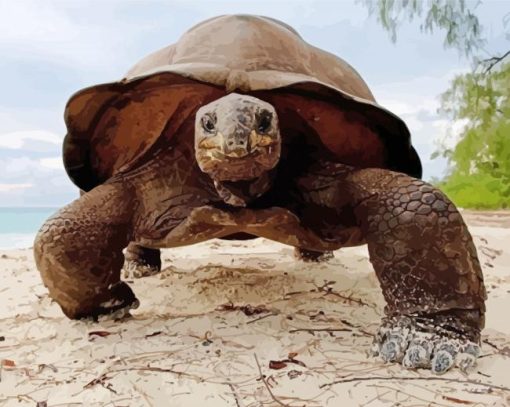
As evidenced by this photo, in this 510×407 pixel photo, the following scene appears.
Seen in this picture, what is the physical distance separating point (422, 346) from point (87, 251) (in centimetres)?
153

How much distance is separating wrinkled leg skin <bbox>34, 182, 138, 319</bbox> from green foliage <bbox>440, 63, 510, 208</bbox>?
33.9 feet

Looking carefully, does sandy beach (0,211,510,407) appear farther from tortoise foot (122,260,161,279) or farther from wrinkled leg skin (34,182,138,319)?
tortoise foot (122,260,161,279)

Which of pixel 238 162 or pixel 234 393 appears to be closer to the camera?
pixel 234 393

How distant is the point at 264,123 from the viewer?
2.30 meters

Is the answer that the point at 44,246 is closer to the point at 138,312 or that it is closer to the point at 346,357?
the point at 138,312

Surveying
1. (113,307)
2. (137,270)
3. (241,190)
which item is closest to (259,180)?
(241,190)

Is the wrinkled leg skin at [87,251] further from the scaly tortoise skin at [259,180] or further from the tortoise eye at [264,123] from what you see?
the tortoise eye at [264,123]

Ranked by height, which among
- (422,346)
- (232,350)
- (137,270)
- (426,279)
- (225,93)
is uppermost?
(225,93)

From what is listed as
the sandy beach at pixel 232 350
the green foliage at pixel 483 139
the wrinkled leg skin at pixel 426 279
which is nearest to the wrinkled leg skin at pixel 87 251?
the sandy beach at pixel 232 350

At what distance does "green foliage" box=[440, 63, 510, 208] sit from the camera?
38.4ft

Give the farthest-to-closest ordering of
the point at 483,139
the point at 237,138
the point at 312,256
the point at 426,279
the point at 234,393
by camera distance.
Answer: the point at 483,139, the point at 312,256, the point at 426,279, the point at 237,138, the point at 234,393

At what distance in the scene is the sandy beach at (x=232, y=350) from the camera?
1.98 meters

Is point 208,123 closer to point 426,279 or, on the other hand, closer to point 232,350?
point 232,350

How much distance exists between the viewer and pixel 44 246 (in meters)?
2.75
